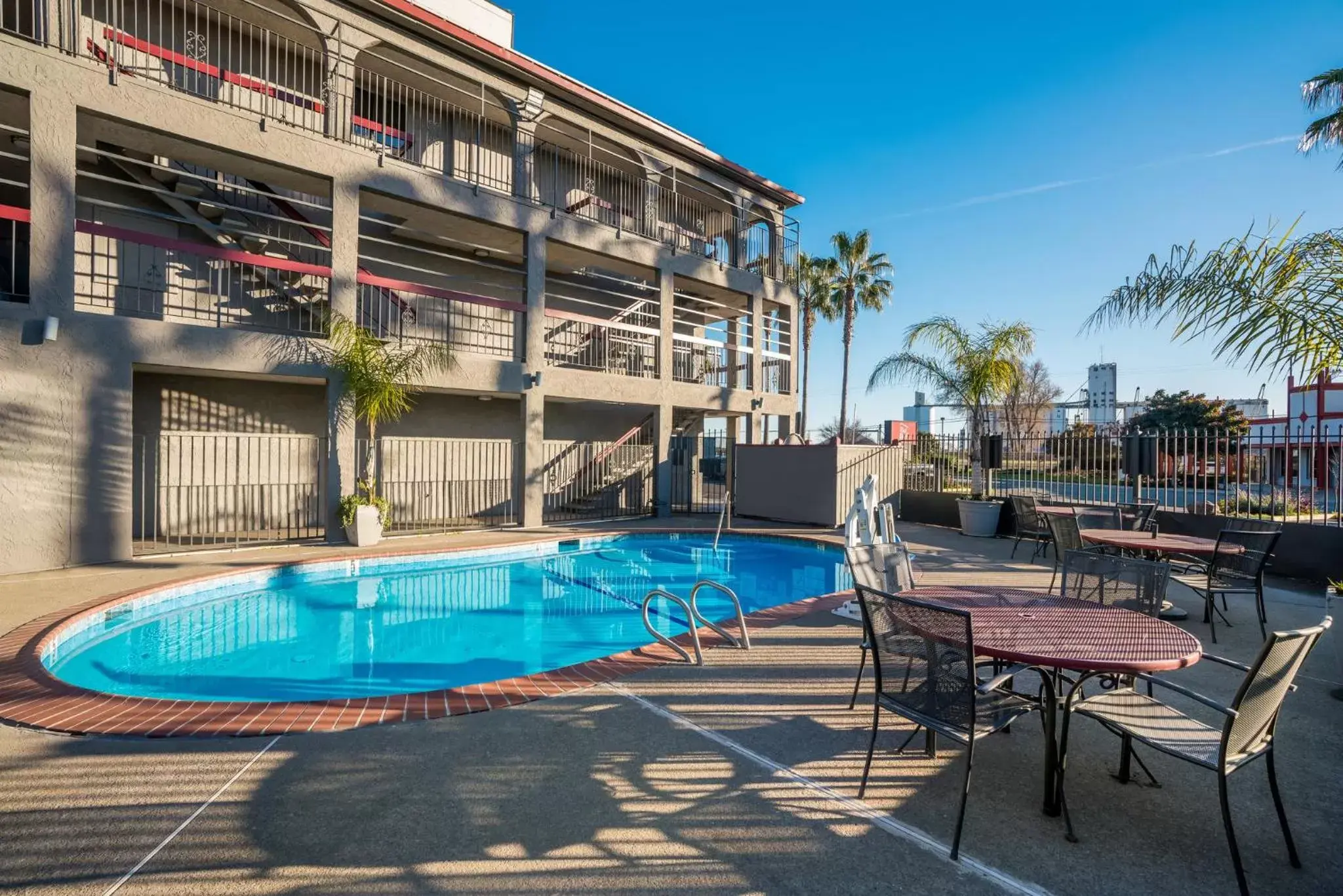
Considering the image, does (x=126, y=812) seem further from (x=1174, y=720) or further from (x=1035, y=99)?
(x=1035, y=99)

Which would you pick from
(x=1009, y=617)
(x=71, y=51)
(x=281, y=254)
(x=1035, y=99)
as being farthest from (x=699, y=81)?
(x=1009, y=617)

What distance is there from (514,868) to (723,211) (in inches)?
716

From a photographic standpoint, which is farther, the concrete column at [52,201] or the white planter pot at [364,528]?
the white planter pot at [364,528]

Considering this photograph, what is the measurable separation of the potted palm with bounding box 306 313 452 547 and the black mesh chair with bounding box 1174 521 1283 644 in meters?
10.1

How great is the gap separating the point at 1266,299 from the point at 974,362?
32.2 feet

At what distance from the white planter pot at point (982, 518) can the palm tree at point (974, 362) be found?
73 cm

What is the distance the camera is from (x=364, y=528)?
10.4 metres

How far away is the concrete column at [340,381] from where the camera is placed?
34.2ft

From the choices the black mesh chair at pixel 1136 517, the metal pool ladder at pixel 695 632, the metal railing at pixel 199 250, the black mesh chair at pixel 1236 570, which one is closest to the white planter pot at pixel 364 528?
the metal railing at pixel 199 250

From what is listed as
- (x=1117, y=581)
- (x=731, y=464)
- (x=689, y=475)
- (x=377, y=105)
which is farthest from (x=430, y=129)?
(x=1117, y=581)

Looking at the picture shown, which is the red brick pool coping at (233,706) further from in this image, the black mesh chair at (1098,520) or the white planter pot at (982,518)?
the white planter pot at (982,518)

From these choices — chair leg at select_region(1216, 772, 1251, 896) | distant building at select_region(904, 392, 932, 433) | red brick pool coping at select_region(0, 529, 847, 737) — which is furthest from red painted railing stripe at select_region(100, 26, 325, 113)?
distant building at select_region(904, 392, 932, 433)

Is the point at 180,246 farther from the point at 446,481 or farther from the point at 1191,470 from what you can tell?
the point at 1191,470

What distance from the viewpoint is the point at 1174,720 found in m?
2.85
